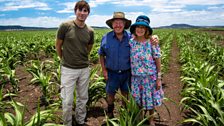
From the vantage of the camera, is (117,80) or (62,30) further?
(117,80)

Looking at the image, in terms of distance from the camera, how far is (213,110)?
12.3 feet

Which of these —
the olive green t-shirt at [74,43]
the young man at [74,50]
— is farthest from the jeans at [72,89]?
the olive green t-shirt at [74,43]

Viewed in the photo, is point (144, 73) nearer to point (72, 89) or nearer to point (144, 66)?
point (144, 66)

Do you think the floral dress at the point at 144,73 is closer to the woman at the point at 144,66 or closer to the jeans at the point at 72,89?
the woman at the point at 144,66

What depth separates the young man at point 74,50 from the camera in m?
3.63

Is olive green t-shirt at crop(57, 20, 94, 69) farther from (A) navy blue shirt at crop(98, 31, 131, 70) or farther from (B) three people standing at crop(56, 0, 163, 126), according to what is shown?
(A) navy blue shirt at crop(98, 31, 131, 70)

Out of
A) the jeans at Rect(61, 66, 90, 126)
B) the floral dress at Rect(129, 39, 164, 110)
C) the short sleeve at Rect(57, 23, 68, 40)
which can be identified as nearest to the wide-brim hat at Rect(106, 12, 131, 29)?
the floral dress at Rect(129, 39, 164, 110)

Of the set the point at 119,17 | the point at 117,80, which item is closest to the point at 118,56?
the point at 117,80

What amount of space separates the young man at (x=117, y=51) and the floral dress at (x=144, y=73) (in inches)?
4.0

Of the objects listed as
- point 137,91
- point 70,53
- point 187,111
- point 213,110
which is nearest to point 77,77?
point 70,53

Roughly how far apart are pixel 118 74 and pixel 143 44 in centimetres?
58

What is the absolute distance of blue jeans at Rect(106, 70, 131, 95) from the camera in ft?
12.8

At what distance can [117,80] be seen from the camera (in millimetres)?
3945

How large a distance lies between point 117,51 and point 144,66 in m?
0.43
